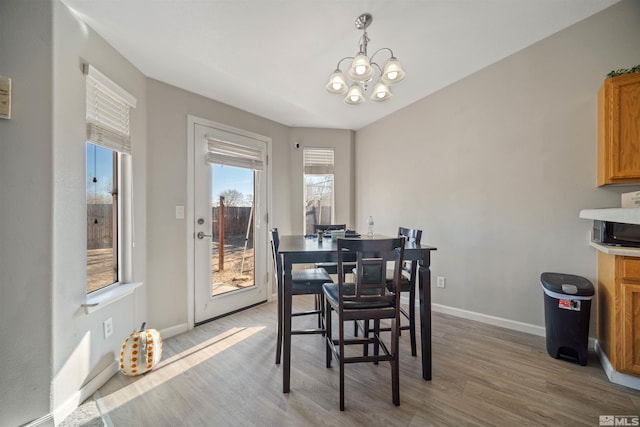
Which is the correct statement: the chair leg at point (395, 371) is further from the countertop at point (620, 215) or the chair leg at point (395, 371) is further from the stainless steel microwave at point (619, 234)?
the stainless steel microwave at point (619, 234)

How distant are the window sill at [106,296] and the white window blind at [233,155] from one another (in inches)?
56.2

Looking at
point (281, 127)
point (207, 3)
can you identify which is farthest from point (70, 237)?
point (281, 127)

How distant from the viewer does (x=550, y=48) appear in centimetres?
238

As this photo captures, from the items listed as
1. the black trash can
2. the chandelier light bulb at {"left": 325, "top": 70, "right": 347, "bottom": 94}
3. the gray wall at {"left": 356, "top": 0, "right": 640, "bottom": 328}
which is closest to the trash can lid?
the black trash can

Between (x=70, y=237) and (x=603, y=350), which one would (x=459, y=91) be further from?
(x=70, y=237)

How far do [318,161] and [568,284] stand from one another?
311 cm

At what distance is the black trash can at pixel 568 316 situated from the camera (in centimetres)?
195

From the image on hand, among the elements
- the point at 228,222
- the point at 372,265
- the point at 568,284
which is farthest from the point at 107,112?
the point at 568,284

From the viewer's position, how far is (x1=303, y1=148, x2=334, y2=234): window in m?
3.91

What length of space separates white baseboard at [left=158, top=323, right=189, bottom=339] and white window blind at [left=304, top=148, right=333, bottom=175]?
2.49 m

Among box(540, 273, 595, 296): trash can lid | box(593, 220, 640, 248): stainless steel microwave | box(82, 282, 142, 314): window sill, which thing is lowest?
box(82, 282, 142, 314): window sill

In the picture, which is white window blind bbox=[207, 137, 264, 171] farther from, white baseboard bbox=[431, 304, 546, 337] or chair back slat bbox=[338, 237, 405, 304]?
white baseboard bbox=[431, 304, 546, 337]

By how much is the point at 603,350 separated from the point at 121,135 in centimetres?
414

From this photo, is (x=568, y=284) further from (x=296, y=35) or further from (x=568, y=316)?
(x=296, y=35)
